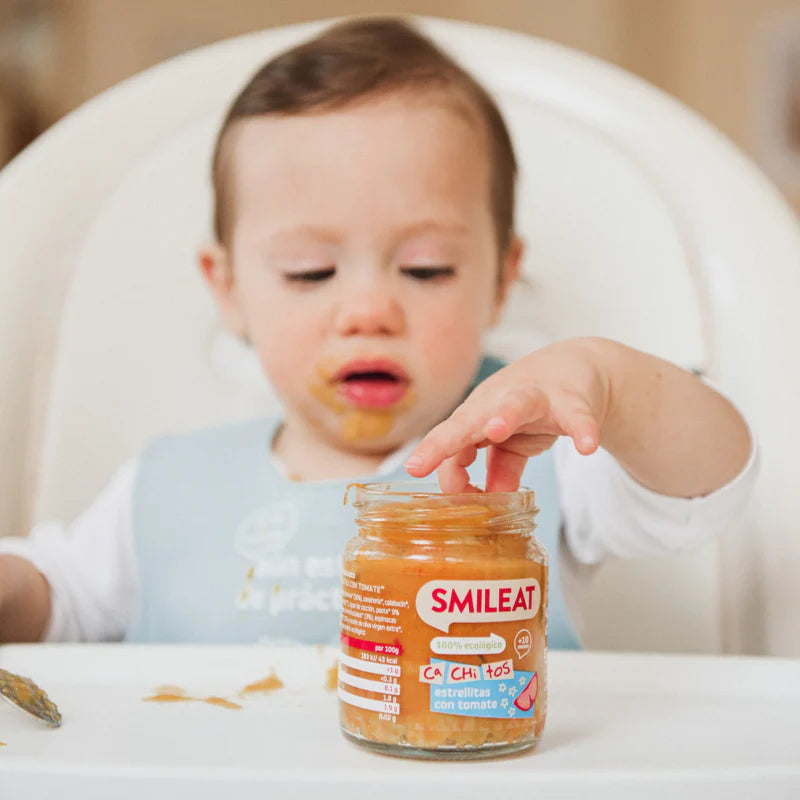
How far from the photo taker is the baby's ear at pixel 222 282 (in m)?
0.90

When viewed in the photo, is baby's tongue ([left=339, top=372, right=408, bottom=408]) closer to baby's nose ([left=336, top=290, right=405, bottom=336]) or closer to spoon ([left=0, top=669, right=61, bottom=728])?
baby's nose ([left=336, top=290, right=405, bottom=336])

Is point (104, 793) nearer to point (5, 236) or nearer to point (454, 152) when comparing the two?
point (454, 152)

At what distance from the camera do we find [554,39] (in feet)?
8.52

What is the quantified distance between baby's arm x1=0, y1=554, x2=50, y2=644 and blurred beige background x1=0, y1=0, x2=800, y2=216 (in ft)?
5.22

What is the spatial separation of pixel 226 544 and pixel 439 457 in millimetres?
427

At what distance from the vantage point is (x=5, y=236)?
0.94 m

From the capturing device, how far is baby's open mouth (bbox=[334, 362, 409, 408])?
786mm

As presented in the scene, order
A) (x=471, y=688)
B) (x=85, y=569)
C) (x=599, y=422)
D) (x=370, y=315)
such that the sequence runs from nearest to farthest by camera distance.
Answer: (x=471, y=688) → (x=599, y=422) → (x=370, y=315) → (x=85, y=569)

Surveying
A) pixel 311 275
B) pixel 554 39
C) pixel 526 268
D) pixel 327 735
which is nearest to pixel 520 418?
pixel 327 735

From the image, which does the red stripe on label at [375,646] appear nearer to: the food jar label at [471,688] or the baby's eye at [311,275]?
the food jar label at [471,688]

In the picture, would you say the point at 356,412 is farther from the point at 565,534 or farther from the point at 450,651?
the point at 450,651

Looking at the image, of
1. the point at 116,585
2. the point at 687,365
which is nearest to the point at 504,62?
the point at 687,365

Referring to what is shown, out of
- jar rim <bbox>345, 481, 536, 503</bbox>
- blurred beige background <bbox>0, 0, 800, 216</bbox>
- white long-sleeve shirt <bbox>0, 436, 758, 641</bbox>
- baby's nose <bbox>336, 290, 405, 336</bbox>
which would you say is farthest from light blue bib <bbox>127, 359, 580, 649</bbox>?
blurred beige background <bbox>0, 0, 800, 216</bbox>

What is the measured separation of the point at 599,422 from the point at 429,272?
0.96 ft
